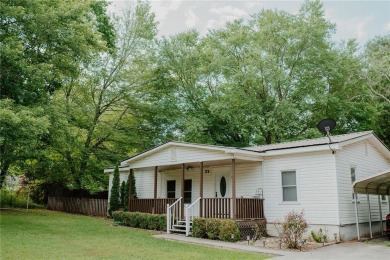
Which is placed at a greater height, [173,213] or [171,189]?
[171,189]

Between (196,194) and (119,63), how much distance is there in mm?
13731

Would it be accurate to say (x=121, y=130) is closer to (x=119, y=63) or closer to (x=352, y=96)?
(x=119, y=63)

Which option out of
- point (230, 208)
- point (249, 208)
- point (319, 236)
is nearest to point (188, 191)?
point (230, 208)

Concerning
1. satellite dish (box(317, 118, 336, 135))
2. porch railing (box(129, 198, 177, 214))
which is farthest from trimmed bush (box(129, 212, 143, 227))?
satellite dish (box(317, 118, 336, 135))

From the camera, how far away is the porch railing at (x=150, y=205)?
1683 centimetres

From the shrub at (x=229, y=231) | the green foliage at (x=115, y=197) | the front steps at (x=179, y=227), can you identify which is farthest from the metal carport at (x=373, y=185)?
the green foliage at (x=115, y=197)

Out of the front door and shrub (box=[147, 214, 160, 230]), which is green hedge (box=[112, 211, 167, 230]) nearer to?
shrub (box=[147, 214, 160, 230])

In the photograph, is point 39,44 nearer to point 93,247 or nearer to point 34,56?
point 34,56

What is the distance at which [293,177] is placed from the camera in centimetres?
1431

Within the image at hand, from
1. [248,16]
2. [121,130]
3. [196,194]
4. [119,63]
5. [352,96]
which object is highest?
[248,16]

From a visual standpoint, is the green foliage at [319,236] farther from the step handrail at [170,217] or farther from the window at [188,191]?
the window at [188,191]

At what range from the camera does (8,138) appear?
13727 mm

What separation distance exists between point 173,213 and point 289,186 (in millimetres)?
5299

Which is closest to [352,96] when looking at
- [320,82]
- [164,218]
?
[320,82]
